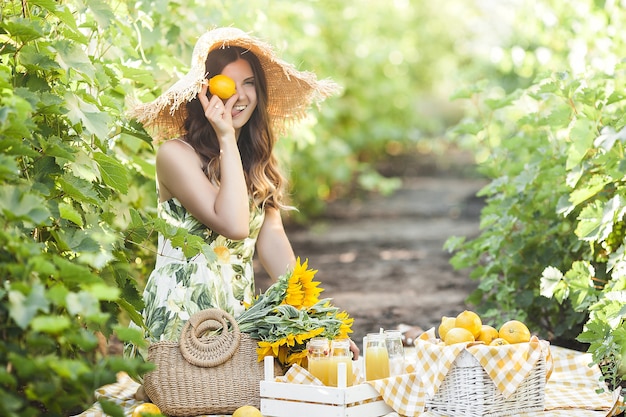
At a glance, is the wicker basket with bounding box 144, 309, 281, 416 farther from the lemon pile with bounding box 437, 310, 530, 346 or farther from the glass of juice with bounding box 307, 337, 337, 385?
the lemon pile with bounding box 437, 310, 530, 346

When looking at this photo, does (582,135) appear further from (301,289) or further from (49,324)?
(49,324)

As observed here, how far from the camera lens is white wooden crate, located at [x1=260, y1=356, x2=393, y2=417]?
3.08 meters

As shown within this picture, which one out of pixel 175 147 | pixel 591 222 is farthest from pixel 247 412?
pixel 591 222

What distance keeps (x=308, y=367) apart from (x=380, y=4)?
13.3 metres

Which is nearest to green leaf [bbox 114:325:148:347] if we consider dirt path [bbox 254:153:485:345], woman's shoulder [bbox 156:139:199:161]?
woman's shoulder [bbox 156:139:199:161]

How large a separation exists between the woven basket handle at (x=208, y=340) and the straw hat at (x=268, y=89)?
2.73 ft

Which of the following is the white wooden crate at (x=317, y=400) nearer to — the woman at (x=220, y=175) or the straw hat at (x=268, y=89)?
the woman at (x=220, y=175)

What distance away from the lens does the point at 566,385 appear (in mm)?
3797

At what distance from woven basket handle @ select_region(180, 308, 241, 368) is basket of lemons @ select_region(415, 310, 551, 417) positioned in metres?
0.69

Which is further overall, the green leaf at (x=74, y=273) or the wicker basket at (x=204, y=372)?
the wicker basket at (x=204, y=372)

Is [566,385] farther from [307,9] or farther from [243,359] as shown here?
[307,9]

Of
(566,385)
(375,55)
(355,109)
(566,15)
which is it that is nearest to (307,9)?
(566,15)

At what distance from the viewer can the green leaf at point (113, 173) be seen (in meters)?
3.15

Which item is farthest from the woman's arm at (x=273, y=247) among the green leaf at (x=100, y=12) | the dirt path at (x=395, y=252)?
the dirt path at (x=395, y=252)
